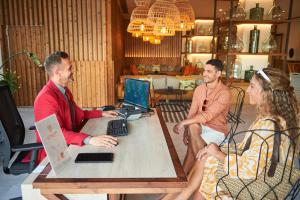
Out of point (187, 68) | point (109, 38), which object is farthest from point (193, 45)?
point (109, 38)

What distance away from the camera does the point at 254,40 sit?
192 inches

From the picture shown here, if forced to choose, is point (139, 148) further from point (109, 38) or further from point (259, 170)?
point (109, 38)

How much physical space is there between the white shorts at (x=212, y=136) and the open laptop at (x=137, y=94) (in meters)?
0.65

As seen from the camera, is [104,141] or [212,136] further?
[212,136]

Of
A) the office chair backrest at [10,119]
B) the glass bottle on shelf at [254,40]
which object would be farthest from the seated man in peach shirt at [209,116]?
the glass bottle on shelf at [254,40]

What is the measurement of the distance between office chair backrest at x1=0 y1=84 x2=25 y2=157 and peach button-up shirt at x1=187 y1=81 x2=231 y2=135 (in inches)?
67.1

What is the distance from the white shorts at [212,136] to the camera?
102 inches

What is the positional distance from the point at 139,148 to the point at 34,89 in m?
5.83

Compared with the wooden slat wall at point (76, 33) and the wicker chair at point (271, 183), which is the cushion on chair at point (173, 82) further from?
the wicker chair at point (271, 183)

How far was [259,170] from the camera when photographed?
4.58 feet

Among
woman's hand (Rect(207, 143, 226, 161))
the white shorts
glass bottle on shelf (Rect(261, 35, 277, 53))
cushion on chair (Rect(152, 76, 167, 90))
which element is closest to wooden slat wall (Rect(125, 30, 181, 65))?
cushion on chair (Rect(152, 76, 167, 90))

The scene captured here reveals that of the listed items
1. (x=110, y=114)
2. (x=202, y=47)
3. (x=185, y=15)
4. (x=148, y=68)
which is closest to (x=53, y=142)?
(x=110, y=114)

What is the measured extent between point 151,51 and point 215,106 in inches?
370

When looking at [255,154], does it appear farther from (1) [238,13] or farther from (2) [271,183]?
(1) [238,13]
